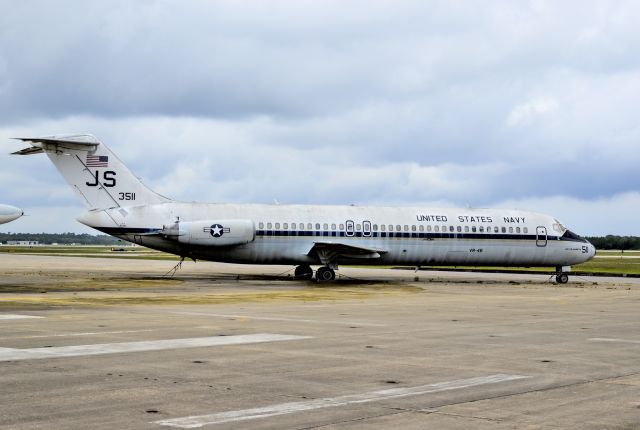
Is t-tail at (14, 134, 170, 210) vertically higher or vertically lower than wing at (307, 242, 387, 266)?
higher

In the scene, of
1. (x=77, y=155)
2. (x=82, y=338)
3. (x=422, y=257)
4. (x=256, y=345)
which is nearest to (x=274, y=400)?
(x=256, y=345)

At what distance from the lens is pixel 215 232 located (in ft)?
127

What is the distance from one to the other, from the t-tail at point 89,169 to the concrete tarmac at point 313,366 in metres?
14.5

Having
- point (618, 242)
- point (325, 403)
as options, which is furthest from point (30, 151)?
point (618, 242)

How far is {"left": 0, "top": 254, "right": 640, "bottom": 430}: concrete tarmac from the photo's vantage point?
27.6 feet

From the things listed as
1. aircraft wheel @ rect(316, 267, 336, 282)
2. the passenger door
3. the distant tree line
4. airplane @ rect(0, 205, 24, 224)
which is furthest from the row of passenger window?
the distant tree line

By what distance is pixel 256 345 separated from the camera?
46.2 ft

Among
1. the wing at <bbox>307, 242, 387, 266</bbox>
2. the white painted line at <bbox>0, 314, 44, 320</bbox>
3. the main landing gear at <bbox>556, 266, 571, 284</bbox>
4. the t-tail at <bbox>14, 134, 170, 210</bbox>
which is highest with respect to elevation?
the t-tail at <bbox>14, 134, 170, 210</bbox>

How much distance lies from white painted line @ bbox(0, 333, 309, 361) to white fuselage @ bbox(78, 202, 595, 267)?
23.6m

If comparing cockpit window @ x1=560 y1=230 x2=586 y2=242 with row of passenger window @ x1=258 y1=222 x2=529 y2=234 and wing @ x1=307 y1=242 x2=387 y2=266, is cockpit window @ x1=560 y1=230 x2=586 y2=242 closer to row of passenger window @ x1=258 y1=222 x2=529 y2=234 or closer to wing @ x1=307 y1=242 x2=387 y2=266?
row of passenger window @ x1=258 y1=222 x2=529 y2=234

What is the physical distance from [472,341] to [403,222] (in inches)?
1063

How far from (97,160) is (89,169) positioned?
0.56 metres

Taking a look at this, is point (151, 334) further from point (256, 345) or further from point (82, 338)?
point (256, 345)

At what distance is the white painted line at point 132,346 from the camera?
12.2m
